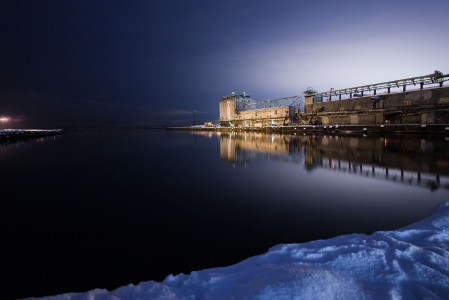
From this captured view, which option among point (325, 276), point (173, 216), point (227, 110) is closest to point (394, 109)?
point (173, 216)

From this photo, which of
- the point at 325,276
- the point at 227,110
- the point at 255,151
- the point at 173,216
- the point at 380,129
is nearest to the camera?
the point at 325,276

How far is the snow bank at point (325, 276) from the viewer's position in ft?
8.39

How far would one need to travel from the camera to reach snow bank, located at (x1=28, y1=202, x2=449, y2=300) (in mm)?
2559

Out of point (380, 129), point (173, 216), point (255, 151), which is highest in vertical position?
point (380, 129)

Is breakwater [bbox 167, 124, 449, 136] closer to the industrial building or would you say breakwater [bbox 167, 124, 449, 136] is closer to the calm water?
the industrial building

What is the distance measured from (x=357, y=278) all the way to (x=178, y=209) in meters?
4.30

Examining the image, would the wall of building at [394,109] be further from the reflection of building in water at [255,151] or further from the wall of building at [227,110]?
the wall of building at [227,110]

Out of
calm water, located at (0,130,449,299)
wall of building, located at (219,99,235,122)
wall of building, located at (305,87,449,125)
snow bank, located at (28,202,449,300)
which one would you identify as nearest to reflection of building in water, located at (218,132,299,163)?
calm water, located at (0,130,449,299)

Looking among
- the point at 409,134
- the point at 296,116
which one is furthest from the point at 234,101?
the point at 409,134

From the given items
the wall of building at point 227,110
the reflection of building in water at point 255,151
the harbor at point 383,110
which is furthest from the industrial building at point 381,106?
the wall of building at point 227,110

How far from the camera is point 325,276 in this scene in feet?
8.72

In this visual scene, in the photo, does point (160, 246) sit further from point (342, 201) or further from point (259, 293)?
point (342, 201)

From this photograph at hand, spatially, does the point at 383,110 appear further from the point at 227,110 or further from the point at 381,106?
the point at 227,110

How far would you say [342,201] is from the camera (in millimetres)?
6762
